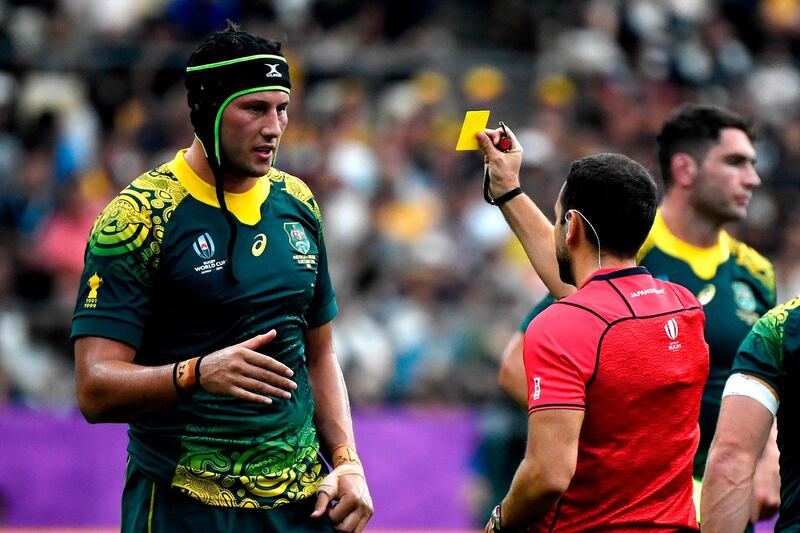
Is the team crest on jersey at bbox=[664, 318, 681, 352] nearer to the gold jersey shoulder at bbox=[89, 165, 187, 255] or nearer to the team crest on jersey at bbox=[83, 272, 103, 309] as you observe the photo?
the gold jersey shoulder at bbox=[89, 165, 187, 255]

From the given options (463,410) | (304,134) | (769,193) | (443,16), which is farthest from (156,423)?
(443,16)

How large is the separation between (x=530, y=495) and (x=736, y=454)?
28.8 inches

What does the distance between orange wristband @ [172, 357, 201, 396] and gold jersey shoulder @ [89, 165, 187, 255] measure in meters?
0.45

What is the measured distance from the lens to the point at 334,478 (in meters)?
4.69

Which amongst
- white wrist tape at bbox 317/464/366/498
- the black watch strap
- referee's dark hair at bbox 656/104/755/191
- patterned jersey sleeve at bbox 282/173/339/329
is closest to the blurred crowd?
referee's dark hair at bbox 656/104/755/191

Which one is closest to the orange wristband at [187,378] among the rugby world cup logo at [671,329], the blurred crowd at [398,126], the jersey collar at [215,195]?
the jersey collar at [215,195]

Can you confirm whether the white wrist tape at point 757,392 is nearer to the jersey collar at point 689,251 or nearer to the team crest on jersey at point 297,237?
the team crest on jersey at point 297,237

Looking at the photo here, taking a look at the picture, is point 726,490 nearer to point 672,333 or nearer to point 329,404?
point 672,333

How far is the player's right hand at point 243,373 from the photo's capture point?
4.20 meters

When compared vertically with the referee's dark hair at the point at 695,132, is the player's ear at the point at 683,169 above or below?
below

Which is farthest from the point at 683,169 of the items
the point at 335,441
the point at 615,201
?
the point at 335,441

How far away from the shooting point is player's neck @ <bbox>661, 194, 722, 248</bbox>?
6293 mm

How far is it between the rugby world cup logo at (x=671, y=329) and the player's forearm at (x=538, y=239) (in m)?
0.74

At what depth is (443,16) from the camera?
16.2 m
